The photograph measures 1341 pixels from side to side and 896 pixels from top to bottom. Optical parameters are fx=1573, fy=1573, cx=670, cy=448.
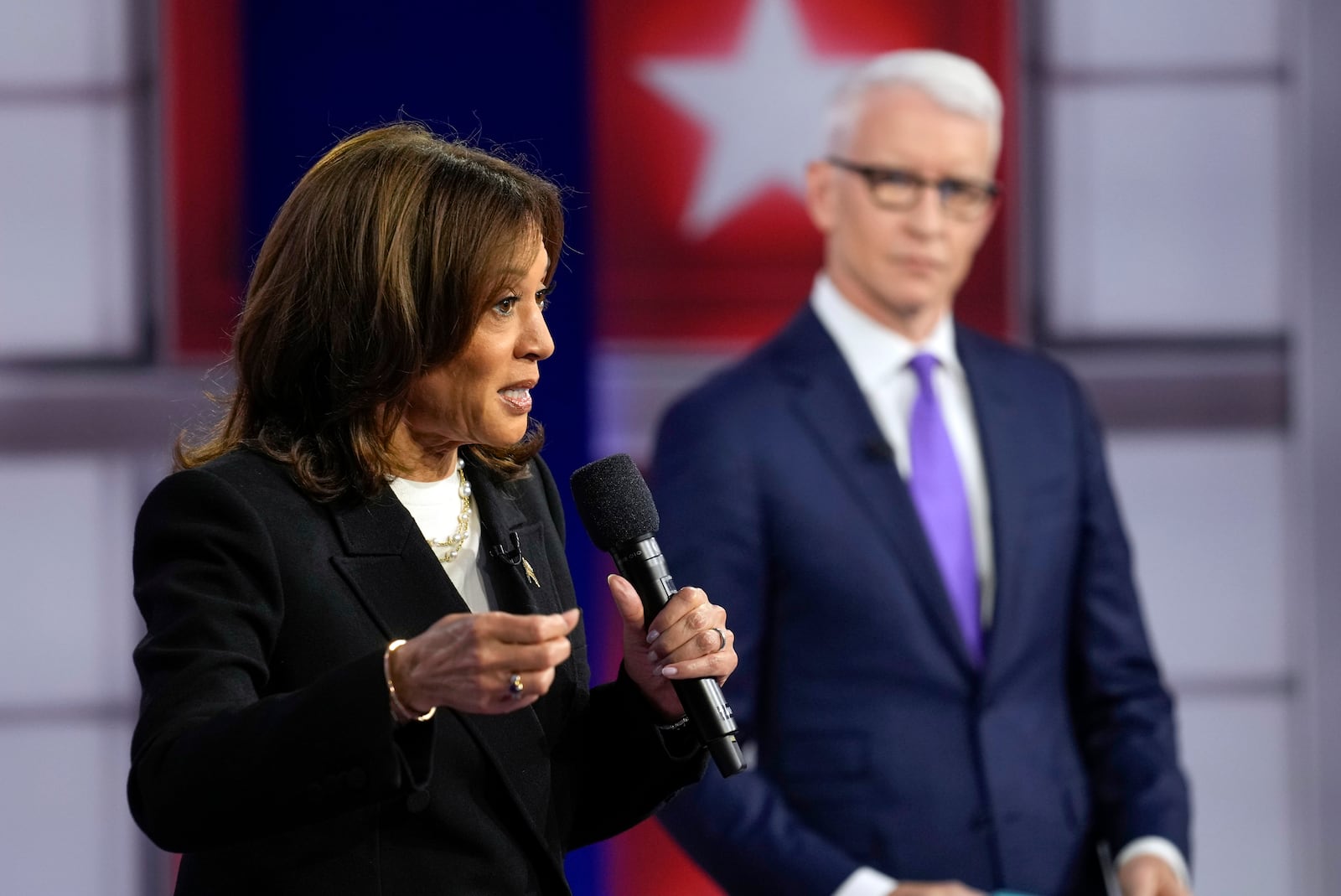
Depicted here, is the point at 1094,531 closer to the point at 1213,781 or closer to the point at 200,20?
the point at 1213,781

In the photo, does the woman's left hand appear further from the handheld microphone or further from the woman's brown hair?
the woman's brown hair

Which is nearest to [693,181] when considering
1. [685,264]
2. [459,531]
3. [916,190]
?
[685,264]

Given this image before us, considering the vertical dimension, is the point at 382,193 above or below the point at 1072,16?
below

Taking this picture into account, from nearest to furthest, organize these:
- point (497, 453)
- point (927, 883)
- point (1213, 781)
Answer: point (497, 453), point (927, 883), point (1213, 781)

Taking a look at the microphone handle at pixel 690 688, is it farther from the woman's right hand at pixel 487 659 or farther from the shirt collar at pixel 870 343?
the shirt collar at pixel 870 343

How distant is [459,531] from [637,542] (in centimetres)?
19

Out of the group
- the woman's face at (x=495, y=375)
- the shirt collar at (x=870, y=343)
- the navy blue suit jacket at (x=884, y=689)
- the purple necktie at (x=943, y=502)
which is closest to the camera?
the woman's face at (x=495, y=375)

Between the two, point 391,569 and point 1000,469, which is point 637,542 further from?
point 1000,469

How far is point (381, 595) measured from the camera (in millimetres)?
1425

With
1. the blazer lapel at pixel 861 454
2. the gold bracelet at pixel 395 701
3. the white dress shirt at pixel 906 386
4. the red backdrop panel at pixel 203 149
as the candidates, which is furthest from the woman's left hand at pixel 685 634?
the red backdrop panel at pixel 203 149

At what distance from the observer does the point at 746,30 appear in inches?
130

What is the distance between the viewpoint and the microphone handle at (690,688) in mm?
1374

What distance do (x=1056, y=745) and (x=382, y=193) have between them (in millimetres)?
1731

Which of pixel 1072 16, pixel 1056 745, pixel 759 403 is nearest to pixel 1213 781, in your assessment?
pixel 1056 745
